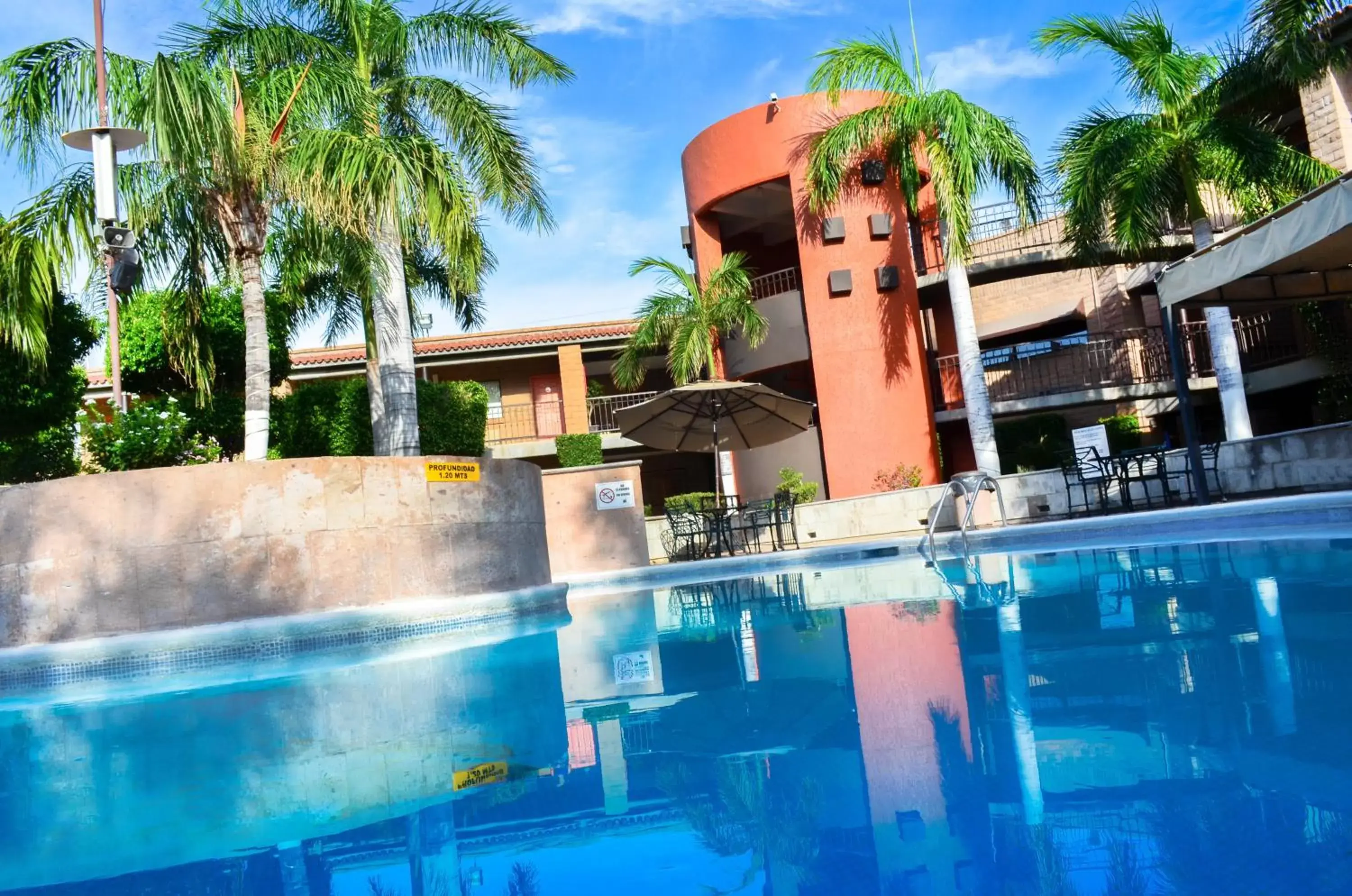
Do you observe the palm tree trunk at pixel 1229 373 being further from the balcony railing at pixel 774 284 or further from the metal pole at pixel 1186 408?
the balcony railing at pixel 774 284

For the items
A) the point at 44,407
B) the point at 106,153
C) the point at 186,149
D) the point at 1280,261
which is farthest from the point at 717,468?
the point at 106,153

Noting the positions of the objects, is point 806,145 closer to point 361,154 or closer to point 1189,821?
point 361,154

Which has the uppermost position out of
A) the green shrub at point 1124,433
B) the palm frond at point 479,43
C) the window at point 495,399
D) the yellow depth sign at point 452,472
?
the palm frond at point 479,43

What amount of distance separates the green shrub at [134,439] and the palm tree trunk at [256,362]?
29.9 inches

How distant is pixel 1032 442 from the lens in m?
23.2

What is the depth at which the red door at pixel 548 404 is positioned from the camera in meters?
29.5

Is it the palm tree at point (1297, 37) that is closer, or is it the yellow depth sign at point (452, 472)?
the yellow depth sign at point (452, 472)

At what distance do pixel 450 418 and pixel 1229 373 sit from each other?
43.3 ft

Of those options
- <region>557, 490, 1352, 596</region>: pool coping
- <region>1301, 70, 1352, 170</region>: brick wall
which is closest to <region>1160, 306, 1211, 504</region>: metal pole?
<region>557, 490, 1352, 596</region>: pool coping

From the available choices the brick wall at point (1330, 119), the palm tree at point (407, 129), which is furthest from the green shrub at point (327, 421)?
the brick wall at point (1330, 119)

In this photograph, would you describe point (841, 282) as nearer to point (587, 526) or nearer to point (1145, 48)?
point (1145, 48)

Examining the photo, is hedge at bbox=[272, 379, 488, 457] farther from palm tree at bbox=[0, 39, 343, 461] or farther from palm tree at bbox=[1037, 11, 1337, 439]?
palm tree at bbox=[1037, 11, 1337, 439]

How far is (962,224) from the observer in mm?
18562

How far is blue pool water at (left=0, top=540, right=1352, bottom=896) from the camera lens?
264 centimetres
